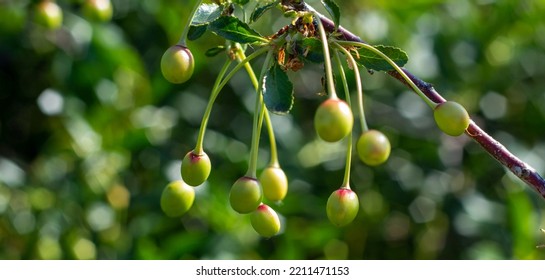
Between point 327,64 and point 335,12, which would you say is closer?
point 327,64

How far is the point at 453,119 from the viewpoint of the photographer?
46.3 inches

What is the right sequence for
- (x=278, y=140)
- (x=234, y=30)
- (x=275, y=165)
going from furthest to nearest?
1. (x=278, y=140)
2. (x=275, y=165)
3. (x=234, y=30)

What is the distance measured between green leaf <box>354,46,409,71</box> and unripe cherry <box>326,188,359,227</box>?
0.18 m

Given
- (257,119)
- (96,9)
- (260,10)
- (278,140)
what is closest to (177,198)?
(257,119)

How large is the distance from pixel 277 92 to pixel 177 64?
0.15 meters

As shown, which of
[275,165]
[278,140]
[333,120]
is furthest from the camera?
[278,140]

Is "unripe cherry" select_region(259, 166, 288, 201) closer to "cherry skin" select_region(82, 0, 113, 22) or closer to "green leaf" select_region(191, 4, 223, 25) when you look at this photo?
"green leaf" select_region(191, 4, 223, 25)

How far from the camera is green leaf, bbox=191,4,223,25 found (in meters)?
1.31

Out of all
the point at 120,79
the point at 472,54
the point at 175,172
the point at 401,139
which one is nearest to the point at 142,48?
the point at 120,79

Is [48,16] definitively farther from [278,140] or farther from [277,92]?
[277,92]

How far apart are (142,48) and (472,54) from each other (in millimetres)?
1052

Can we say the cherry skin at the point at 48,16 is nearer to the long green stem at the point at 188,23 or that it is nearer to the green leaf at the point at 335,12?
the long green stem at the point at 188,23

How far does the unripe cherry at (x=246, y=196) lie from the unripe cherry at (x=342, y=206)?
0.10 meters

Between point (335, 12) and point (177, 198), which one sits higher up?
point (335, 12)
